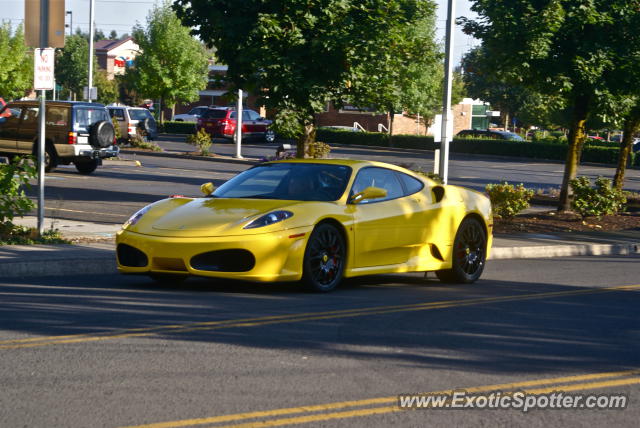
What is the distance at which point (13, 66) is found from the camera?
55219mm

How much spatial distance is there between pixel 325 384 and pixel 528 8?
15279mm

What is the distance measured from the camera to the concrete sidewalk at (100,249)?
425 inches

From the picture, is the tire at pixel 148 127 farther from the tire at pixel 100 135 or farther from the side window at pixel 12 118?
the tire at pixel 100 135

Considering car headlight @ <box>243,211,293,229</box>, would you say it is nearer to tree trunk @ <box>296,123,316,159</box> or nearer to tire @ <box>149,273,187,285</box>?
tire @ <box>149,273,187,285</box>

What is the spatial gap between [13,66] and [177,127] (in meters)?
10.6

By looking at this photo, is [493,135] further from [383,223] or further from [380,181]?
[383,223]

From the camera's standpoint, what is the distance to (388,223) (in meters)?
10.4

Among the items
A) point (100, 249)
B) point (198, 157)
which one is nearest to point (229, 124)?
point (198, 157)

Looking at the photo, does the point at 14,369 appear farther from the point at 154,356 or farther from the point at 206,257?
the point at 206,257

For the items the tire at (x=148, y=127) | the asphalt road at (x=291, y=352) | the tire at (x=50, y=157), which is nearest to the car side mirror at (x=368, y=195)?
the asphalt road at (x=291, y=352)

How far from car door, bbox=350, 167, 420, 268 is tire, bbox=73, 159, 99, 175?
17.3m

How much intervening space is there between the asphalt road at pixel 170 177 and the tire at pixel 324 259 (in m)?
6.21

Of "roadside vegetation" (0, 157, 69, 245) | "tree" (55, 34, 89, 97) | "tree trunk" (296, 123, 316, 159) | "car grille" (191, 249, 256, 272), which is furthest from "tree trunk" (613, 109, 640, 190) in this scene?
"tree" (55, 34, 89, 97)

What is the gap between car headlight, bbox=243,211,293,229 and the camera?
9258 millimetres
